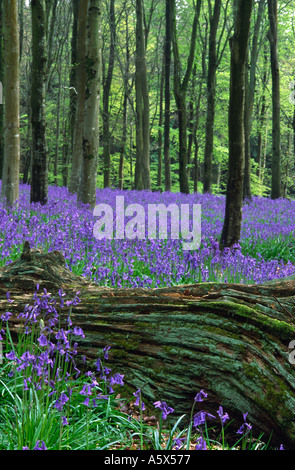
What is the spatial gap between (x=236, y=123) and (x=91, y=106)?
391cm

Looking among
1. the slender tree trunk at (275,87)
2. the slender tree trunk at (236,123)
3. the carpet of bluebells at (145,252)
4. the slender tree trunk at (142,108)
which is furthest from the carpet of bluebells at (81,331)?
the slender tree trunk at (142,108)

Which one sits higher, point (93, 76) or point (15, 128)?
point (93, 76)

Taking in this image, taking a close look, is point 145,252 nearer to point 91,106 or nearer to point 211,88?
point 91,106

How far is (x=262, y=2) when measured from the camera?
60.1ft

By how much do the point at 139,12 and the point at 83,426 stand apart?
19.2 m

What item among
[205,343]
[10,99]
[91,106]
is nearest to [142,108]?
A: [91,106]

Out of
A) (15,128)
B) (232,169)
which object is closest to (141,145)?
(15,128)

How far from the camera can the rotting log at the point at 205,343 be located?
2.59 metres

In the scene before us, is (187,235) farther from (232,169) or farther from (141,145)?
(141,145)

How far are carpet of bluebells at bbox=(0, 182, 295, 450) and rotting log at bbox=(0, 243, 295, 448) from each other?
0.10 metres

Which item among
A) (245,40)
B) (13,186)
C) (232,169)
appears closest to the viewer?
(245,40)

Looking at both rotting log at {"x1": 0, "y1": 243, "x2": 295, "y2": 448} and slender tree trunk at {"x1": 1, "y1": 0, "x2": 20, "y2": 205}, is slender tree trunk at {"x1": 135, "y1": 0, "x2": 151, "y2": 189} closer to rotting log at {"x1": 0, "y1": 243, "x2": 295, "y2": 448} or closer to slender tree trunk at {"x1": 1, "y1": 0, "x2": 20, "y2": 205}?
slender tree trunk at {"x1": 1, "y1": 0, "x2": 20, "y2": 205}
